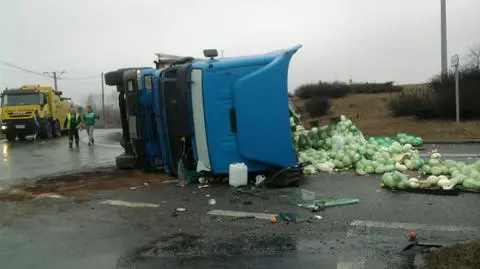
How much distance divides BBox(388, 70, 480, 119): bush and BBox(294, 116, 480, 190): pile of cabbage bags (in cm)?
813

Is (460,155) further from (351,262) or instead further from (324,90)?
(324,90)

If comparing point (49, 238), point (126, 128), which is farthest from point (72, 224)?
point (126, 128)

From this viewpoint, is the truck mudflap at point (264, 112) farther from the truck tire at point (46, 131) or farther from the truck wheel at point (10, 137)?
the truck wheel at point (10, 137)

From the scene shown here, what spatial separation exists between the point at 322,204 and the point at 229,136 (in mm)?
Answer: 2452

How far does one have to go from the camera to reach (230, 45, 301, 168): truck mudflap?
8898 millimetres

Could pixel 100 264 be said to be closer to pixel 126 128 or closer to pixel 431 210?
pixel 431 210

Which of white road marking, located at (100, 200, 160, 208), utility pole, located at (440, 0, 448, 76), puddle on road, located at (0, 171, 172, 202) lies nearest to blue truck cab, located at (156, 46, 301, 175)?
puddle on road, located at (0, 171, 172, 202)

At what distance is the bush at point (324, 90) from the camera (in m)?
42.1

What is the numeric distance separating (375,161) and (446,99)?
12557 mm

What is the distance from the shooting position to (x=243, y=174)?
898 cm

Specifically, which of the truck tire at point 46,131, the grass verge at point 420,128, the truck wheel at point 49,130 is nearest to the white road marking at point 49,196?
the grass verge at point 420,128

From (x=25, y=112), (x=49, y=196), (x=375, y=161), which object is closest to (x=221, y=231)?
(x=49, y=196)

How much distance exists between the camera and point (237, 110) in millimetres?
8984

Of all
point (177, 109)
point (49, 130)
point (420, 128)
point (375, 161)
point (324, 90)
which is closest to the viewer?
point (177, 109)
